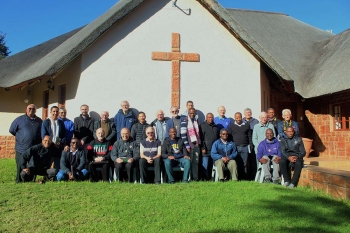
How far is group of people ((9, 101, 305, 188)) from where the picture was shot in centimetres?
779

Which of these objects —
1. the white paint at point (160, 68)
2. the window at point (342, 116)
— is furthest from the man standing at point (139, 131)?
the window at point (342, 116)

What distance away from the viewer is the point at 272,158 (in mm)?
8203

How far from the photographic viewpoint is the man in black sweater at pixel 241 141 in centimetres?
866

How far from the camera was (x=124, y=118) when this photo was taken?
892cm

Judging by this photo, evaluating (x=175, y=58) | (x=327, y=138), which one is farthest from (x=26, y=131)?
(x=327, y=138)

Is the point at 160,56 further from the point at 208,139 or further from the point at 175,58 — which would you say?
the point at 208,139

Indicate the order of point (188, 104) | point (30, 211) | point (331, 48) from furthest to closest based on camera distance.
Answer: point (331, 48) → point (188, 104) → point (30, 211)

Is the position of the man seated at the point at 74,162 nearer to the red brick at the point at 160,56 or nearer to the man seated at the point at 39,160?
the man seated at the point at 39,160

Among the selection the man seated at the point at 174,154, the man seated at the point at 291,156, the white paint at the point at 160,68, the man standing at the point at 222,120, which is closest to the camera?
the man seated at the point at 291,156

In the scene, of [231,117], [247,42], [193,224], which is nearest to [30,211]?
[193,224]

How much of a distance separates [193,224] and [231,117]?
5548 mm

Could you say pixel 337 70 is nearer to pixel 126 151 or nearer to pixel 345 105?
pixel 345 105

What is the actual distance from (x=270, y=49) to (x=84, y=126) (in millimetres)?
9856

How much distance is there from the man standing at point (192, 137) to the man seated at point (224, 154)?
1.30 ft
